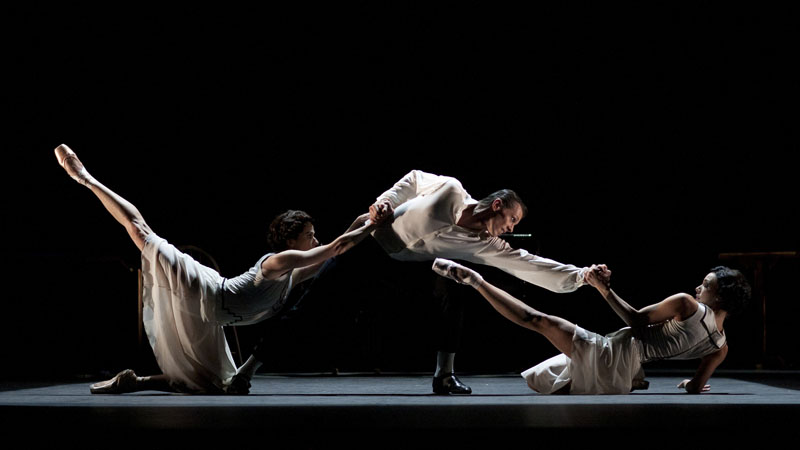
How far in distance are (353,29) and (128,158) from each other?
1.74 meters

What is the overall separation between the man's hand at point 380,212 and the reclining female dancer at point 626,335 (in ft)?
0.98

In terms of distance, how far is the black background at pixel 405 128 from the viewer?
16.2ft

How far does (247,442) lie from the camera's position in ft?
7.47

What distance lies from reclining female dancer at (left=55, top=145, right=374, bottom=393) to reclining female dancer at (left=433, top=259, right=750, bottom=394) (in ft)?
2.25

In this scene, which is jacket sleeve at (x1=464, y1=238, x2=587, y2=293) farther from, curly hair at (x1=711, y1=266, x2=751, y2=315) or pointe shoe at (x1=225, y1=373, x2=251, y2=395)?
pointe shoe at (x1=225, y1=373, x2=251, y2=395)

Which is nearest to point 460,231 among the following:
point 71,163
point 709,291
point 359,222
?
point 359,222

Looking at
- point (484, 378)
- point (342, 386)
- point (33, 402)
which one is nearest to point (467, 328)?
point (484, 378)

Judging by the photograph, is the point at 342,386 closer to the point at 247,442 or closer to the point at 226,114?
the point at 247,442

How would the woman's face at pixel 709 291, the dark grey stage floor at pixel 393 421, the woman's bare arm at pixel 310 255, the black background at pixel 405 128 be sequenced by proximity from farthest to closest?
1. the black background at pixel 405 128
2. the woman's face at pixel 709 291
3. the woman's bare arm at pixel 310 255
4. the dark grey stage floor at pixel 393 421

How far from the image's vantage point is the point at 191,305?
3.09m

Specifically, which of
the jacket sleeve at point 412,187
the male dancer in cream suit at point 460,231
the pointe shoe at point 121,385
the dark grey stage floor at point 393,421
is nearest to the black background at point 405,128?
the jacket sleeve at point 412,187

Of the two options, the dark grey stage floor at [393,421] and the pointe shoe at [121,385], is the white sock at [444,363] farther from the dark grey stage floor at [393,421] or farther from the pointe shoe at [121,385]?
the pointe shoe at [121,385]

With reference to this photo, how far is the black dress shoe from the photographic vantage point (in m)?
2.95

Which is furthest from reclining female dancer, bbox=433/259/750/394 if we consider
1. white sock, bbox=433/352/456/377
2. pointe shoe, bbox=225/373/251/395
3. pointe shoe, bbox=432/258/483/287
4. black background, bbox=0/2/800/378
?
black background, bbox=0/2/800/378
